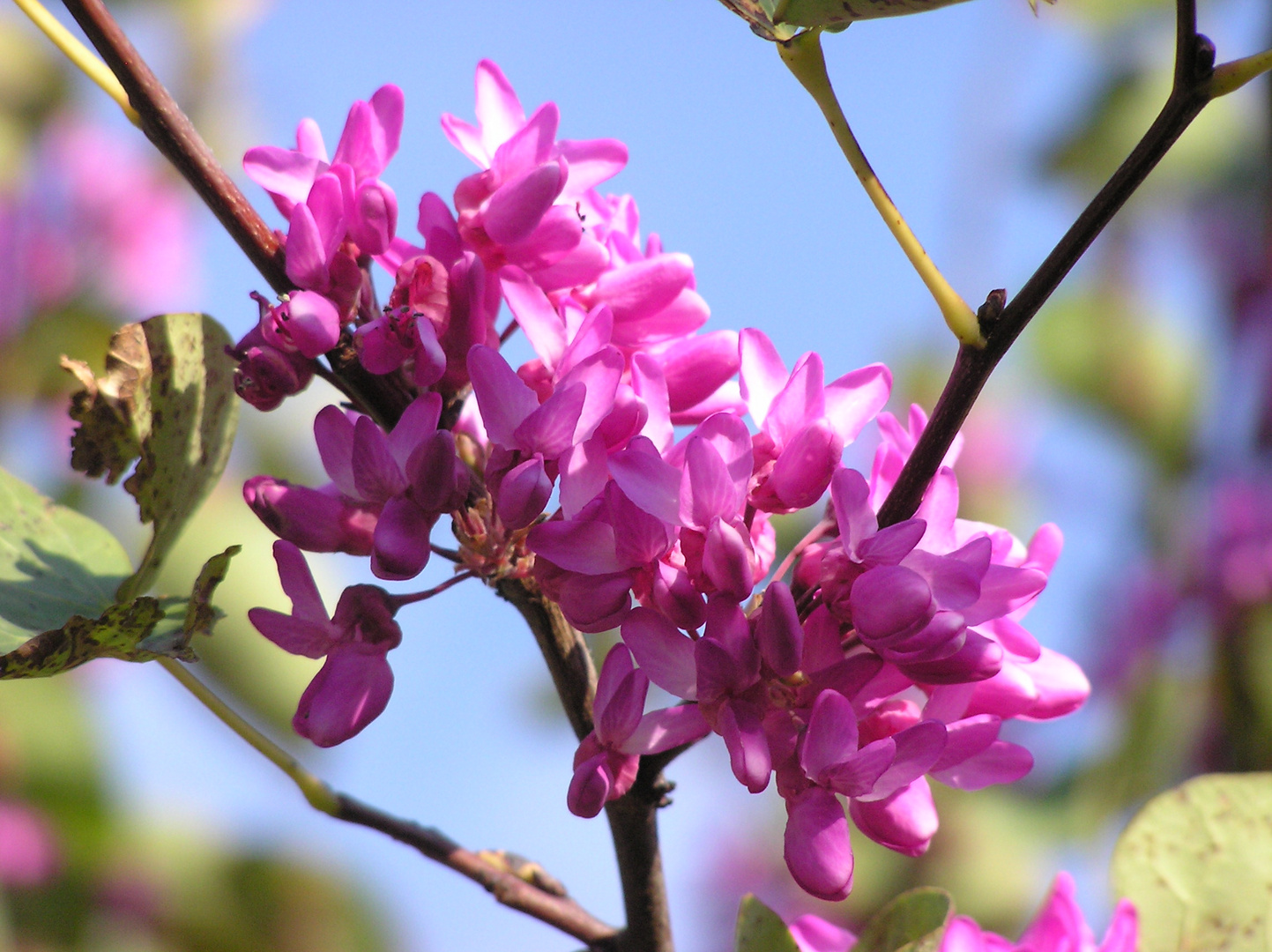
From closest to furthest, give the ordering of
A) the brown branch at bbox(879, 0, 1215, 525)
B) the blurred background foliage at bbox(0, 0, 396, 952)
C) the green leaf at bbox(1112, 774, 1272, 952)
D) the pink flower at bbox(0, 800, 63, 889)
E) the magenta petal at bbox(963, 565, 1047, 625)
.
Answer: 1. the brown branch at bbox(879, 0, 1215, 525)
2. the magenta petal at bbox(963, 565, 1047, 625)
3. the green leaf at bbox(1112, 774, 1272, 952)
4. the blurred background foliage at bbox(0, 0, 396, 952)
5. the pink flower at bbox(0, 800, 63, 889)

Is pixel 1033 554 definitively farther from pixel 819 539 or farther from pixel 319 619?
pixel 319 619

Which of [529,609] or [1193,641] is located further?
[1193,641]

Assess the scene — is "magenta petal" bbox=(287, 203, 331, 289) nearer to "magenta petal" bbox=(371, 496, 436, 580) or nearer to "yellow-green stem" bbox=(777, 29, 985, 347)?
"magenta petal" bbox=(371, 496, 436, 580)

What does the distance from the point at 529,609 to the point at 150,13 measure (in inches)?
125

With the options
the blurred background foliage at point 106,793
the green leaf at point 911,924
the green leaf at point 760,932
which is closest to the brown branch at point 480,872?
the green leaf at point 760,932

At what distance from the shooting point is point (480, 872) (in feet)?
3.00

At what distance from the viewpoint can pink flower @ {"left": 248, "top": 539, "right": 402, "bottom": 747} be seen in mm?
791

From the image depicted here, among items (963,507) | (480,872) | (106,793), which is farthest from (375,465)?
(963,507)

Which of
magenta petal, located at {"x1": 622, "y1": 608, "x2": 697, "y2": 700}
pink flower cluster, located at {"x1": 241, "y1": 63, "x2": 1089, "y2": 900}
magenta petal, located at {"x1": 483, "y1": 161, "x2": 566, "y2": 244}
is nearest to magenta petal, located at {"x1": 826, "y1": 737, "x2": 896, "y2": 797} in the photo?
pink flower cluster, located at {"x1": 241, "y1": 63, "x2": 1089, "y2": 900}

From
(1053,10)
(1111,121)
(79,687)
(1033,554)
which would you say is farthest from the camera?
(1111,121)

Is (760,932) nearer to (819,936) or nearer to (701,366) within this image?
(819,936)

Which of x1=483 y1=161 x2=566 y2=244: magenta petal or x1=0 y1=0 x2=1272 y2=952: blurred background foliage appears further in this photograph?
x1=0 y1=0 x2=1272 y2=952: blurred background foliage

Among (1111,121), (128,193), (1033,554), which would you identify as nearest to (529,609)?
(1033,554)

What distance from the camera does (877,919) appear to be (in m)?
0.97
